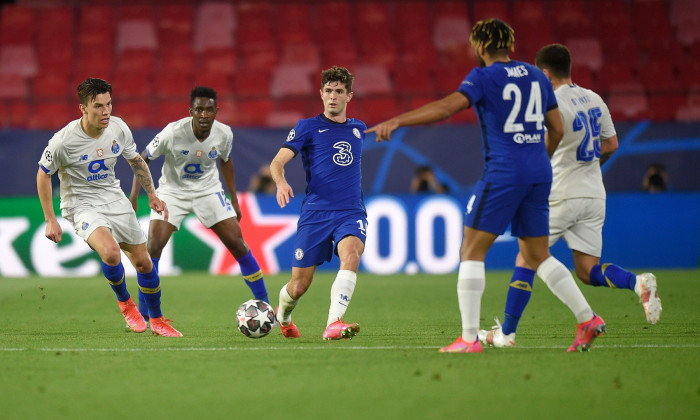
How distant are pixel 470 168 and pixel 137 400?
11.3 metres

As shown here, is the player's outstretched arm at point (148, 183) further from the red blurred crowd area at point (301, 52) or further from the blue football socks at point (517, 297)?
the red blurred crowd area at point (301, 52)

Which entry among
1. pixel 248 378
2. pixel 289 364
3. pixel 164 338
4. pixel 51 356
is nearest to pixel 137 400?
pixel 248 378

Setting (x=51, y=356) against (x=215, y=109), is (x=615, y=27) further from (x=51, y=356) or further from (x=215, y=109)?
(x=51, y=356)

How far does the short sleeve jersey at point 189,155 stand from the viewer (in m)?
8.29

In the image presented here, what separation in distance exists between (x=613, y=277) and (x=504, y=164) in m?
1.60

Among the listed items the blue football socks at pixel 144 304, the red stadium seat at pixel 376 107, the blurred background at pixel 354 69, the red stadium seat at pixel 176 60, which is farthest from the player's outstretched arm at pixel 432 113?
the red stadium seat at pixel 176 60

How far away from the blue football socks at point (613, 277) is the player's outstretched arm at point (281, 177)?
228 centimetres

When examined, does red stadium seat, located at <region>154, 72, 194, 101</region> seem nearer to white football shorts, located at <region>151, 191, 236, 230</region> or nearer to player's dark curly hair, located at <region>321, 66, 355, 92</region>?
white football shorts, located at <region>151, 191, 236, 230</region>

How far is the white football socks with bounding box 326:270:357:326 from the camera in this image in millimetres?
6918

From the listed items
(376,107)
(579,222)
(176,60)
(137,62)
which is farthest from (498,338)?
(137,62)

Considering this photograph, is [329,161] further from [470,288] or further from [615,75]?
[615,75]

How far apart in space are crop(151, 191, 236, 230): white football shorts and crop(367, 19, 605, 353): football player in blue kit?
9.55ft

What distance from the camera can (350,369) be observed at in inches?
217

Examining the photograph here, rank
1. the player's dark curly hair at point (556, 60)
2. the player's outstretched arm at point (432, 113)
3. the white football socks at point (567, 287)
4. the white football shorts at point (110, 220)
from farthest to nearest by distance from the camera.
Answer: the white football shorts at point (110, 220), the player's dark curly hair at point (556, 60), the white football socks at point (567, 287), the player's outstretched arm at point (432, 113)
